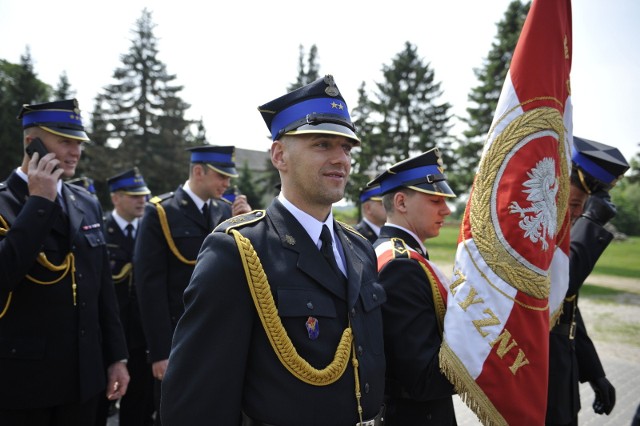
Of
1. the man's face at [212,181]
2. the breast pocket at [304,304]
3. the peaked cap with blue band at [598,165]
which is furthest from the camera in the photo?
the man's face at [212,181]

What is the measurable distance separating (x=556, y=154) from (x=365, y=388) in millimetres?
1788

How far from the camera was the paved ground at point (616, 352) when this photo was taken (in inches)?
212

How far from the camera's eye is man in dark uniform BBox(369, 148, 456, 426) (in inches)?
97.0

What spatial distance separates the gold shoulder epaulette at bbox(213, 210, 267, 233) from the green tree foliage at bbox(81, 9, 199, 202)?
117ft

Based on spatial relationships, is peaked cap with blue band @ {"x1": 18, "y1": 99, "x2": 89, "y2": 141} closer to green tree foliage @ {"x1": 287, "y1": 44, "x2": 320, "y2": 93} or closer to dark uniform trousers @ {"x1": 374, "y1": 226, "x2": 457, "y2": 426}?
dark uniform trousers @ {"x1": 374, "y1": 226, "x2": 457, "y2": 426}

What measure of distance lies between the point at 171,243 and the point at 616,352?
324 inches

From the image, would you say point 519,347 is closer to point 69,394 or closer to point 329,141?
point 329,141

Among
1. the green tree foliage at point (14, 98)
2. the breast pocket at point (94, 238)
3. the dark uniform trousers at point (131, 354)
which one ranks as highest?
the green tree foliage at point (14, 98)

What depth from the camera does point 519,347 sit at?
2.36 m

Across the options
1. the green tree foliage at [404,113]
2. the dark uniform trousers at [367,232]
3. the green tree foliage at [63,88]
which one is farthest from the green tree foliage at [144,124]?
the dark uniform trousers at [367,232]

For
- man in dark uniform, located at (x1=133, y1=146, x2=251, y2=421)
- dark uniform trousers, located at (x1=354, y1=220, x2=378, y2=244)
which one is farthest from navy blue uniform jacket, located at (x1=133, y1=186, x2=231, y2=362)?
dark uniform trousers, located at (x1=354, y1=220, x2=378, y2=244)

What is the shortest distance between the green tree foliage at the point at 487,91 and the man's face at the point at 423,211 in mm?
30401

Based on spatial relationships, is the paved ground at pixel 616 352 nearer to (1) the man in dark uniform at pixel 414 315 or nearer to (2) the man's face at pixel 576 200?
(2) the man's face at pixel 576 200

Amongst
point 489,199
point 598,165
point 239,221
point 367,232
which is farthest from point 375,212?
point 239,221
